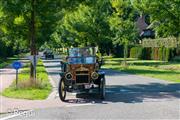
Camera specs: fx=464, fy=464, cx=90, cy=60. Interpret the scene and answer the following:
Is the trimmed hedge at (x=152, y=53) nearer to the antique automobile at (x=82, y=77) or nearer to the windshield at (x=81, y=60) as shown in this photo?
the windshield at (x=81, y=60)

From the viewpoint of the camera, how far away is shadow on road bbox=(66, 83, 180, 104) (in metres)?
15.8

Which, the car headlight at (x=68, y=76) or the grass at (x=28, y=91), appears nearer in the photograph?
the car headlight at (x=68, y=76)

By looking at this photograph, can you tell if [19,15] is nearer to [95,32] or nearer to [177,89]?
[177,89]

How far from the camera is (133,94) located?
1759 cm

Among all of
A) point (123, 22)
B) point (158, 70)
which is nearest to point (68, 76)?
point (158, 70)

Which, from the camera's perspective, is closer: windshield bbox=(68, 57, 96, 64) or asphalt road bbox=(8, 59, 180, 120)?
asphalt road bbox=(8, 59, 180, 120)

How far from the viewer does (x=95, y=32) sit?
56.7 metres

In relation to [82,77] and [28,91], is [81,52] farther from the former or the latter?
[28,91]

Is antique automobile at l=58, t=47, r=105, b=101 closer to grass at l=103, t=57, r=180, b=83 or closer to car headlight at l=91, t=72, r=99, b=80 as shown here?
car headlight at l=91, t=72, r=99, b=80

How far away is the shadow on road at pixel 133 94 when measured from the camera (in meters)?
15.8

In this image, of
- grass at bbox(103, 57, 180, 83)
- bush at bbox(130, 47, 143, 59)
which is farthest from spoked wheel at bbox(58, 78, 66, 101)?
bush at bbox(130, 47, 143, 59)

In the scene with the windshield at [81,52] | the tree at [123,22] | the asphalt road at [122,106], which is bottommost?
the asphalt road at [122,106]

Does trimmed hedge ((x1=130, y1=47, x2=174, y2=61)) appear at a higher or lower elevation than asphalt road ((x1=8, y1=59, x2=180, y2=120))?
higher

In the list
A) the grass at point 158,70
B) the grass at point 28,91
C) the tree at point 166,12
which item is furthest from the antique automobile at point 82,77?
the tree at point 166,12
